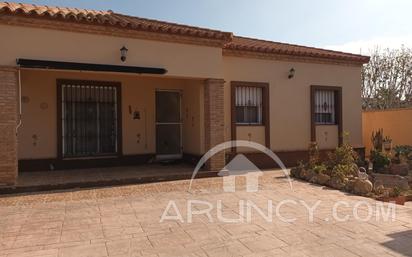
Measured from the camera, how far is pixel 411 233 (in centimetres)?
524

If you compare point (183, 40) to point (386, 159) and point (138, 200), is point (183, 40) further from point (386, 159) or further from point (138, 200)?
point (386, 159)

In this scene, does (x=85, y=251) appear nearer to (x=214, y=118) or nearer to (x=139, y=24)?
(x=139, y=24)

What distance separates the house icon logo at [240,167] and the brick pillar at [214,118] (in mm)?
163

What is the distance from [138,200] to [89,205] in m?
0.99

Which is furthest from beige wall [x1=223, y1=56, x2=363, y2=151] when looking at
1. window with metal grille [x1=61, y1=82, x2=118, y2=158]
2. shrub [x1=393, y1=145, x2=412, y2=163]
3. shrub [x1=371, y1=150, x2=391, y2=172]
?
window with metal grille [x1=61, y1=82, x2=118, y2=158]

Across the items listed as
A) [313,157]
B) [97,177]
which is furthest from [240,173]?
[97,177]

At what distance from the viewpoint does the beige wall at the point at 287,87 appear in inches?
464

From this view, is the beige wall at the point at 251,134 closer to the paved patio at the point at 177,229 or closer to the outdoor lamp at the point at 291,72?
the outdoor lamp at the point at 291,72

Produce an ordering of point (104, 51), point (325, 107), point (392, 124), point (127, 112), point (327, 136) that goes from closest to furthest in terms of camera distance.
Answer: point (104, 51) < point (127, 112) < point (327, 136) < point (325, 107) < point (392, 124)

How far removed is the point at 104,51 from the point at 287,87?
22.1ft

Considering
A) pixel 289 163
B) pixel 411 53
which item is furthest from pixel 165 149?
pixel 411 53

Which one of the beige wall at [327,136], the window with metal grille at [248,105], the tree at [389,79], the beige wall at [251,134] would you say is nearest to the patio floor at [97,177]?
the beige wall at [251,134]

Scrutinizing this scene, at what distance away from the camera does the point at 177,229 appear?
215 inches

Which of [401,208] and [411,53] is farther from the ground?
[411,53]
